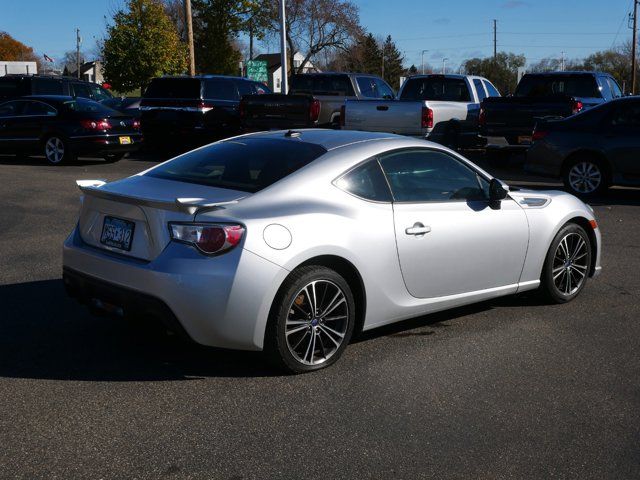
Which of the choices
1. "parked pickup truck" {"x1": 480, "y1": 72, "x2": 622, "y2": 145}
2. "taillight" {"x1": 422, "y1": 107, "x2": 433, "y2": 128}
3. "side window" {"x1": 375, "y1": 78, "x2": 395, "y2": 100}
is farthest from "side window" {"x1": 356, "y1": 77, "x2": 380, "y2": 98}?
"taillight" {"x1": 422, "y1": 107, "x2": 433, "y2": 128}

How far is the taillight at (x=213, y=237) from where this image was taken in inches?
186

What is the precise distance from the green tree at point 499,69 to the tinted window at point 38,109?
69.3m

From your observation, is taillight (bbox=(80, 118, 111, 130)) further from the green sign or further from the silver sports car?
the green sign

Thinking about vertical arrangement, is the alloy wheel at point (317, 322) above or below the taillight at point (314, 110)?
below

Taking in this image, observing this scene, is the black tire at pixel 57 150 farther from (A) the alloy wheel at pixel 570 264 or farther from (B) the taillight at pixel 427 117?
(A) the alloy wheel at pixel 570 264

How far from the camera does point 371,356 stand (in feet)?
18.1

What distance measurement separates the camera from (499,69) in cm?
10069

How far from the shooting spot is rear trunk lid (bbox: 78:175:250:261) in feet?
16.0

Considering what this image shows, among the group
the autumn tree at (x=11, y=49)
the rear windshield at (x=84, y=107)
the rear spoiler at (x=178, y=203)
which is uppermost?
the autumn tree at (x=11, y=49)

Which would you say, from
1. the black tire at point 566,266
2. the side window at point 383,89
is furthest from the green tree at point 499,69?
the black tire at point 566,266

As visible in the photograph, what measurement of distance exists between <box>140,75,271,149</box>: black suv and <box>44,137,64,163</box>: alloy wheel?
2.20 meters

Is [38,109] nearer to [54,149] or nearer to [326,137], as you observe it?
[54,149]

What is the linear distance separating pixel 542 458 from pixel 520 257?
260 cm

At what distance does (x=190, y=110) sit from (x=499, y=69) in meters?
86.9
